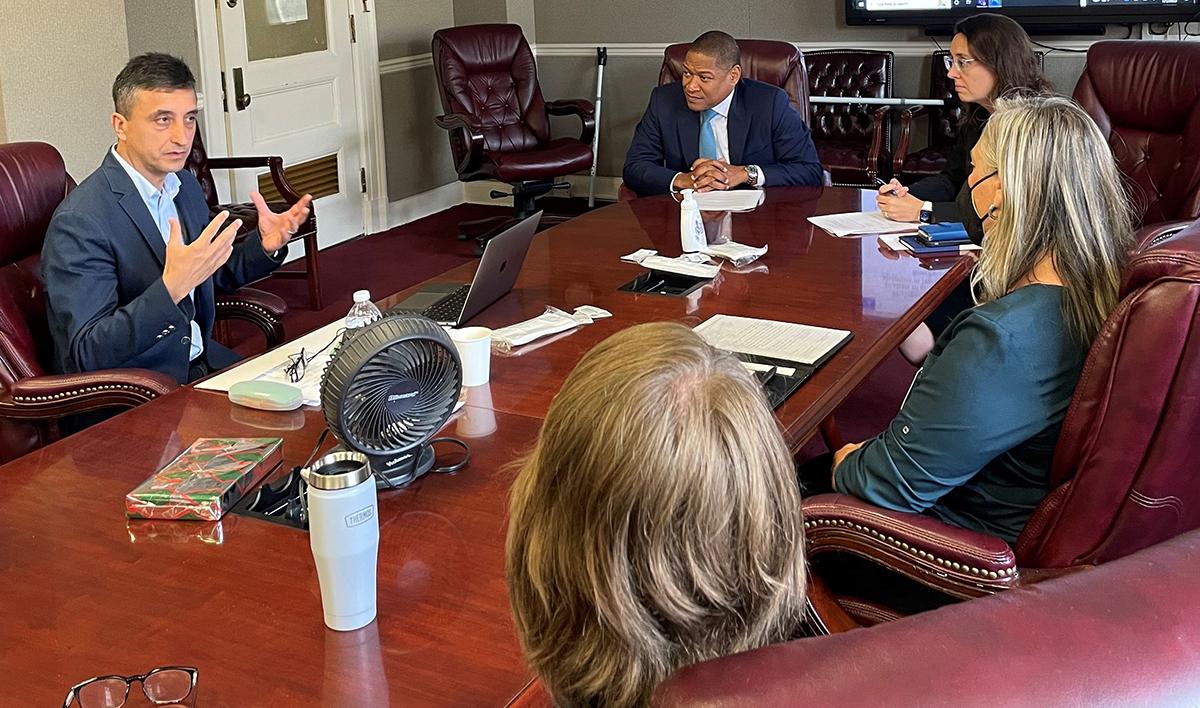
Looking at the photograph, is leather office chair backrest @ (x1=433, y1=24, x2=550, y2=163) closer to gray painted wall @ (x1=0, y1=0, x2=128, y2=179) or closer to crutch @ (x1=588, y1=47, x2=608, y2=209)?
crutch @ (x1=588, y1=47, x2=608, y2=209)

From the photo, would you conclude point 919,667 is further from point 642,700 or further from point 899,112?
point 899,112

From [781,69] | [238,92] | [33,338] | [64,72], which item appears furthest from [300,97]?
[33,338]

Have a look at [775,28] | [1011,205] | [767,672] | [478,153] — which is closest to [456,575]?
[767,672]

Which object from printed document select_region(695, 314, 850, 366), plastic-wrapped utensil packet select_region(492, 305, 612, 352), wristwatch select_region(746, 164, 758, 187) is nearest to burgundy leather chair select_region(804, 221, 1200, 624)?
printed document select_region(695, 314, 850, 366)

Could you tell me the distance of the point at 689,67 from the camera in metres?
4.04

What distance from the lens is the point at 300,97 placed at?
5.74 meters

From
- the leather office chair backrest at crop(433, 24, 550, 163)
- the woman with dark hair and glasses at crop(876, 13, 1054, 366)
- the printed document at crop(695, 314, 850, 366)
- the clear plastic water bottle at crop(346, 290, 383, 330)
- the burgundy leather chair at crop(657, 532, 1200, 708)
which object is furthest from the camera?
the leather office chair backrest at crop(433, 24, 550, 163)

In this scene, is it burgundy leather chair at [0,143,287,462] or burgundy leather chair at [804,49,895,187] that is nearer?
burgundy leather chair at [0,143,287,462]

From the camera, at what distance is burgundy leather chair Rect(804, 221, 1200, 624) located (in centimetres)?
162

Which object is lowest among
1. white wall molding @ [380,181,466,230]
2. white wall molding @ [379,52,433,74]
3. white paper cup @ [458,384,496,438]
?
white wall molding @ [380,181,466,230]

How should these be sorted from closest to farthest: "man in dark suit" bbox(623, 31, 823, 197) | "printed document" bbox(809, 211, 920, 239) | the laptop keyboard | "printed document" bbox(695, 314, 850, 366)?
"printed document" bbox(695, 314, 850, 366) → the laptop keyboard → "printed document" bbox(809, 211, 920, 239) → "man in dark suit" bbox(623, 31, 823, 197)

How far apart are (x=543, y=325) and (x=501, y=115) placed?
13.0 feet

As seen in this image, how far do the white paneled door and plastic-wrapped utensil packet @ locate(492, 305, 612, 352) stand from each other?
326cm

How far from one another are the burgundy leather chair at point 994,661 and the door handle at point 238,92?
497cm
